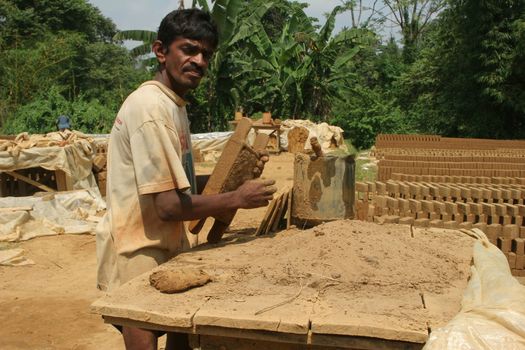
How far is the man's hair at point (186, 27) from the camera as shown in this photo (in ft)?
6.89

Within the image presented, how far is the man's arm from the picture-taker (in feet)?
6.42

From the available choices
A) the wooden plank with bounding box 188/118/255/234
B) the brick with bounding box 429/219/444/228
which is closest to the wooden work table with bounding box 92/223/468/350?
the wooden plank with bounding box 188/118/255/234

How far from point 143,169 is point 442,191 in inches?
174

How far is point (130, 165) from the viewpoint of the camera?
204cm

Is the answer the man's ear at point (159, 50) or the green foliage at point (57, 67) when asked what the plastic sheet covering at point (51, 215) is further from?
the green foliage at point (57, 67)

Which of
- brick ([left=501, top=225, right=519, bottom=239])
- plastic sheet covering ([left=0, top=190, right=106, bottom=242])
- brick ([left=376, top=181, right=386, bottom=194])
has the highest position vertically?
brick ([left=376, top=181, right=386, bottom=194])

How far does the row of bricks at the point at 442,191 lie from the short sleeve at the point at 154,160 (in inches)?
159

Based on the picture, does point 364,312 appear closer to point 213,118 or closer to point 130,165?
point 130,165

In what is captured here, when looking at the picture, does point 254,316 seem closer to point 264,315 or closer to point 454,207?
point 264,315

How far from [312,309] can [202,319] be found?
346 mm

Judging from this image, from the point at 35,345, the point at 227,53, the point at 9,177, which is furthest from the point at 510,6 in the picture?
the point at 35,345

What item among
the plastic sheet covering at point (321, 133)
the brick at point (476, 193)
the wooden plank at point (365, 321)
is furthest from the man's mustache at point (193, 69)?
the plastic sheet covering at point (321, 133)

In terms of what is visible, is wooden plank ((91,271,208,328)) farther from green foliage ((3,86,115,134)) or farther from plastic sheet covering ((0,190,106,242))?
green foliage ((3,86,115,134))

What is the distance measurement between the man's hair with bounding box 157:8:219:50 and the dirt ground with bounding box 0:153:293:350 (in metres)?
1.38
